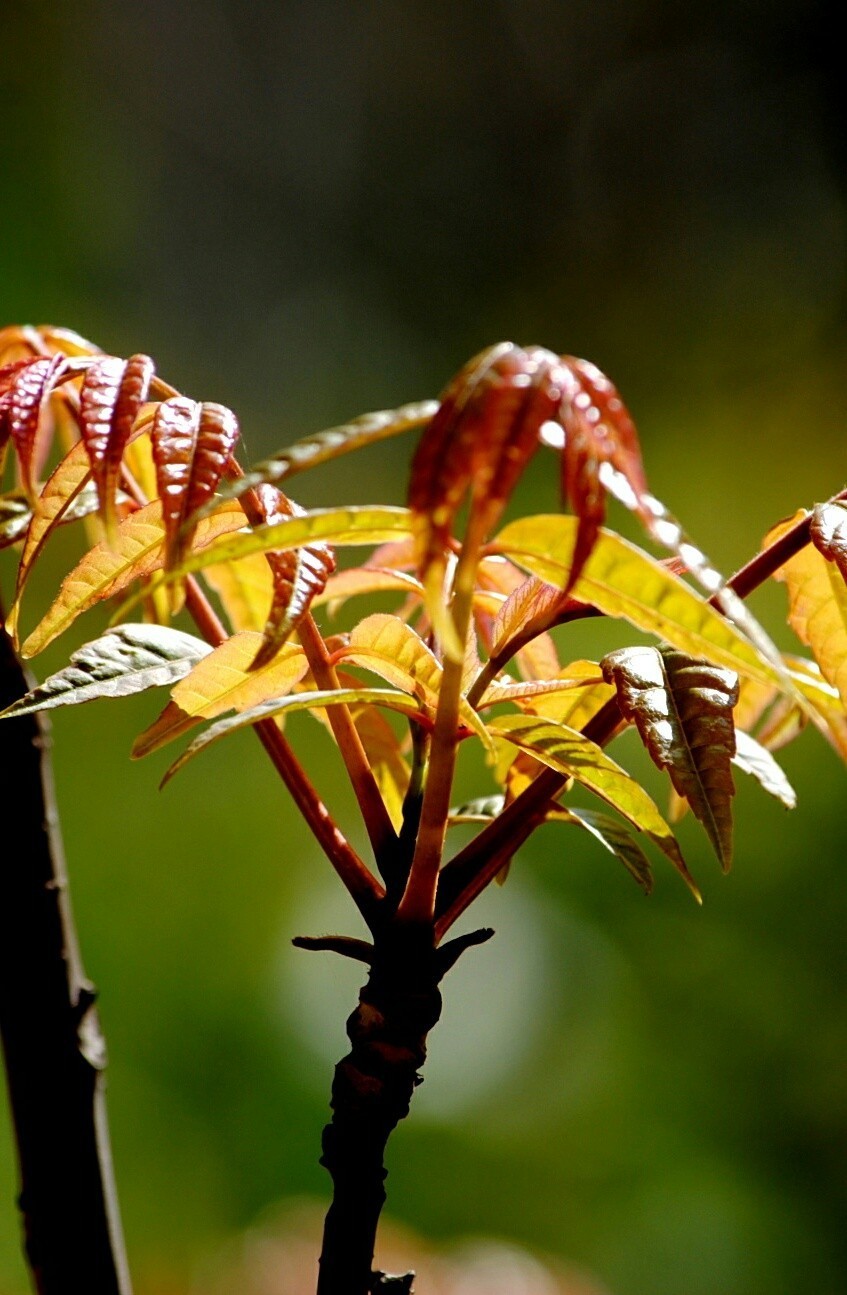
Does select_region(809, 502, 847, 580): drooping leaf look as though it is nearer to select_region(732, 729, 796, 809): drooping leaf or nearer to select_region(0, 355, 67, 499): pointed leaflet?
select_region(732, 729, 796, 809): drooping leaf

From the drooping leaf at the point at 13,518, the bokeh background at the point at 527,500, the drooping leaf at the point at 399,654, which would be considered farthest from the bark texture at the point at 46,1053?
the bokeh background at the point at 527,500

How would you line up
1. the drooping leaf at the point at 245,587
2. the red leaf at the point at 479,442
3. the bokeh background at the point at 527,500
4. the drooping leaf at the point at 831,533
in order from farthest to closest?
the bokeh background at the point at 527,500, the drooping leaf at the point at 245,587, the drooping leaf at the point at 831,533, the red leaf at the point at 479,442

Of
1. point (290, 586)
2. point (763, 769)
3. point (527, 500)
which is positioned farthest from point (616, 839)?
point (527, 500)

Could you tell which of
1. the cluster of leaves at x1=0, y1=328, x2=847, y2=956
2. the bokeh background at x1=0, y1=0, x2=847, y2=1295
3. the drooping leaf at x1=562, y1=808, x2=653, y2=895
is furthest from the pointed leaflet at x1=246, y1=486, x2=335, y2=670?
the bokeh background at x1=0, y1=0, x2=847, y2=1295

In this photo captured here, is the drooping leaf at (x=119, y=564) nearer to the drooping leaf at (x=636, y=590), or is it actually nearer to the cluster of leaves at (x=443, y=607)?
the cluster of leaves at (x=443, y=607)

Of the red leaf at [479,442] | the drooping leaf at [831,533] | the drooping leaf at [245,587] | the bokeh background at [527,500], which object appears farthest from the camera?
the bokeh background at [527,500]

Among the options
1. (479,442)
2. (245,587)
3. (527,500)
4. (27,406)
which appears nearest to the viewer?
(479,442)

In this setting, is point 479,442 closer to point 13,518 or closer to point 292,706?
point 292,706
